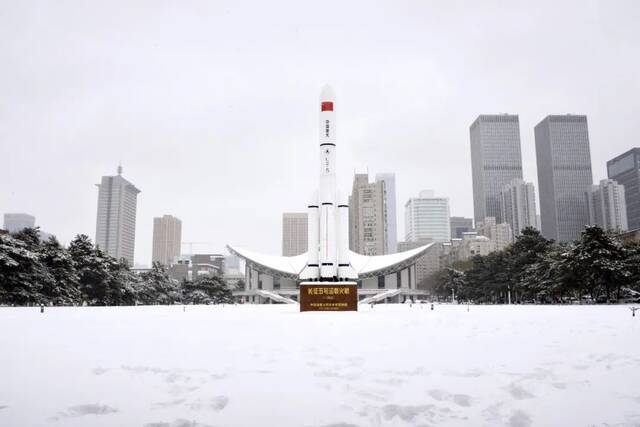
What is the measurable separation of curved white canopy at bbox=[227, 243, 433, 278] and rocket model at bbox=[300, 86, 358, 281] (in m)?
53.1

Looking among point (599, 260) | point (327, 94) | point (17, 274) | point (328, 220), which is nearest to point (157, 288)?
point (17, 274)

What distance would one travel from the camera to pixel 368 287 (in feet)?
336

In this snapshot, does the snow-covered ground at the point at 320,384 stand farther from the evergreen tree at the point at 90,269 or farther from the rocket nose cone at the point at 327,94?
the evergreen tree at the point at 90,269

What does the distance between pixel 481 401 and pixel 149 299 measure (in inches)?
2975

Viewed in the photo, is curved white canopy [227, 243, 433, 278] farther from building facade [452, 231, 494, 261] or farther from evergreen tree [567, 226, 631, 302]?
building facade [452, 231, 494, 261]

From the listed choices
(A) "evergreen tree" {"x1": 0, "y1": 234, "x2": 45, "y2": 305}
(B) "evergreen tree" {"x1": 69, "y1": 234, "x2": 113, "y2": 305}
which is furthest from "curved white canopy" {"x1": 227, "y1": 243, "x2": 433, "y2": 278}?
(A) "evergreen tree" {"x1": 0, "y1": 234, "x2": 45, "y2": 305}

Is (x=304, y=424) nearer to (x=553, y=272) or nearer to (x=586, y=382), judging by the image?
(x=586, y=382)

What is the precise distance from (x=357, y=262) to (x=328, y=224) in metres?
63.1

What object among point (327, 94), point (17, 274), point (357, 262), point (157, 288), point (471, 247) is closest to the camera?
point (327, 94)

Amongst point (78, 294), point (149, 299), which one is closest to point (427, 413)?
point (78, 294)

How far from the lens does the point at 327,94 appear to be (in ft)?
139

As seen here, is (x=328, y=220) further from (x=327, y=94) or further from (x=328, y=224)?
(x=327, y=94)

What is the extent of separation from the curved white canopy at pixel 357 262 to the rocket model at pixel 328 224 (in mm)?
53116

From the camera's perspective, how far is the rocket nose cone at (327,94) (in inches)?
1672
